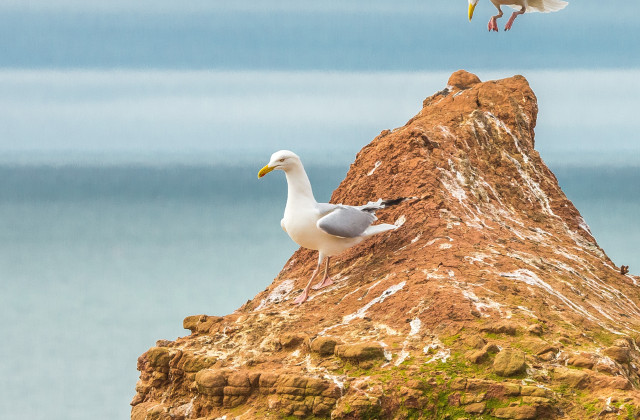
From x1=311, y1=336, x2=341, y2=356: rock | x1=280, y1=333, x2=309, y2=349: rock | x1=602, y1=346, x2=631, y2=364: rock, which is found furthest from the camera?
x1=280, y1=333, x2=309, y2=349: rock

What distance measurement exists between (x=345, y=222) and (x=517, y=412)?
15.1ft

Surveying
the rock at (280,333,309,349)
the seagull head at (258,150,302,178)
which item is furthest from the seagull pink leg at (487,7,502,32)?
the rock at (280,333,309,349)

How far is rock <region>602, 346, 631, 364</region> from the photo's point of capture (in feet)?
37.1

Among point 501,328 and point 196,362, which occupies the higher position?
point 196,362

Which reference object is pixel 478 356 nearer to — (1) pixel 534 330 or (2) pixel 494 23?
(1) pixel 534 330

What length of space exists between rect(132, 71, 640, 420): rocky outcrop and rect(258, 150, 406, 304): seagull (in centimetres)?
54

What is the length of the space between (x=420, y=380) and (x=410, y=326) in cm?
134

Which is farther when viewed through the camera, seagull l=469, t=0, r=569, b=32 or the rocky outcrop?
seagull l=469, t=0, r=569, b=32

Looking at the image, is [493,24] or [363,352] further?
[493,24]

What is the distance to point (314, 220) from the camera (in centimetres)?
1396

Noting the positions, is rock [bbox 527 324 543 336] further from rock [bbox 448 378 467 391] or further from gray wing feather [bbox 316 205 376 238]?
gray wing feather [bbox 316 205 376 238]

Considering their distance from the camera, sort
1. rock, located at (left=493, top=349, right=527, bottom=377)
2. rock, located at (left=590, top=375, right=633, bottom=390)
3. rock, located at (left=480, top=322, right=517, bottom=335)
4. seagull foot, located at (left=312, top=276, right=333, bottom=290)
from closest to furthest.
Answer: rock, located at (left=590, top=375, right=633, bottom=390)
rock, located at (left=493, top=349, right=527, bottom=377)
rock, located at (left=480, top=322, right=517, bottom=335)
seagull foot, located at (left=312, top=276, right=333, bottom=290)

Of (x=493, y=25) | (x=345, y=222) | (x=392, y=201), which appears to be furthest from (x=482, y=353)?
(x=493, y=25)

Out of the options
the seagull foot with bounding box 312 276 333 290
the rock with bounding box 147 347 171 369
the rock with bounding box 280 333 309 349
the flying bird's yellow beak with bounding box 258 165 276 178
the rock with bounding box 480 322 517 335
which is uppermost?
the flying bird's yellow beak with bounding box 258 165 276 178
